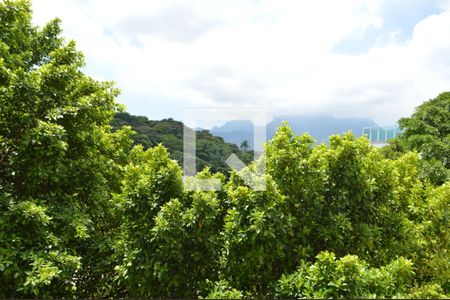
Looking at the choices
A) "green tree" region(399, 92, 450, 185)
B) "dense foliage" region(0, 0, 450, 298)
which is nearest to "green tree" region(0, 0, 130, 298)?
"dense foliage" region(0, 0, 450, 298)

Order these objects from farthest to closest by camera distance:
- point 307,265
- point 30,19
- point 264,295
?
point 30,19
point 264,295
point 307,265

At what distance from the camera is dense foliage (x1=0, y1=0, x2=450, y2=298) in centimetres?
471

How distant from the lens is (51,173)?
230 inches

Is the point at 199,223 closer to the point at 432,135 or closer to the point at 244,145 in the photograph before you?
the point at 244,145

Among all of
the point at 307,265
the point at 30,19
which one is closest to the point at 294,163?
the point at 307,265

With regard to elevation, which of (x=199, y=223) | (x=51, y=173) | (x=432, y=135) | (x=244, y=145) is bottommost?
(x=199, y=223)

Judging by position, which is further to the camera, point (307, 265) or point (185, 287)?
point (185, 287)

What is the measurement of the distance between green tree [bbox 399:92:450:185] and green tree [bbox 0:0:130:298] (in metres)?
14.5

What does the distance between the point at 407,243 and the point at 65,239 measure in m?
4.90

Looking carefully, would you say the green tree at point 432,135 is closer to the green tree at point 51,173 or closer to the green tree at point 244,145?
the green tree at point 244,145

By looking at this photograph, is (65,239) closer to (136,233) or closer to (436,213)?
(136,233)

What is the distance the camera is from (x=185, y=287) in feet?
16.9

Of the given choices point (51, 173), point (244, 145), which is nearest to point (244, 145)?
point (244, 145)

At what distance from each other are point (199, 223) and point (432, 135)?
61.3 feet
